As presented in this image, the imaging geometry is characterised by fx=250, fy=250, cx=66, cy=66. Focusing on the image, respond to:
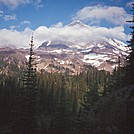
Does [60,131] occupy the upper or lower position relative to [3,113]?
upper

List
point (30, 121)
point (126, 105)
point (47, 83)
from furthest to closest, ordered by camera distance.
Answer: point (47, 83), point (30, 121), point (126, 105)

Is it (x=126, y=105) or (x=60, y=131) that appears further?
(x=60, y=131)

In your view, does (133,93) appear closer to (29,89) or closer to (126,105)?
(126,105)

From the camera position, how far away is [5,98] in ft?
286

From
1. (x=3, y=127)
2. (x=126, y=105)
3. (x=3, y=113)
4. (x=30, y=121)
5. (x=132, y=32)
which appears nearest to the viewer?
(x=126, y=105)

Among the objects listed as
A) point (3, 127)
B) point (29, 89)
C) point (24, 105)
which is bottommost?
point (3, 127)

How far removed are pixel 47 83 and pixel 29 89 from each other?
123 meters

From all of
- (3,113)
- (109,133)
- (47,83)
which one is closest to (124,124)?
(109,133)

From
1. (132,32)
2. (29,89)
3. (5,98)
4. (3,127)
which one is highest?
(132,32)

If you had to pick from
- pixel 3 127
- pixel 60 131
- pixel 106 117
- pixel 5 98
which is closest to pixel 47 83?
pixel 5 98

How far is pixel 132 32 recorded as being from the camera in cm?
3603

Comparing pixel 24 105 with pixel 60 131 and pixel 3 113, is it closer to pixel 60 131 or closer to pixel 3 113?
pixel 60 131

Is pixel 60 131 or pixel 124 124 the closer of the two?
pixel 124 124

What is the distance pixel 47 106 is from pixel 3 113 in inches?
1152
